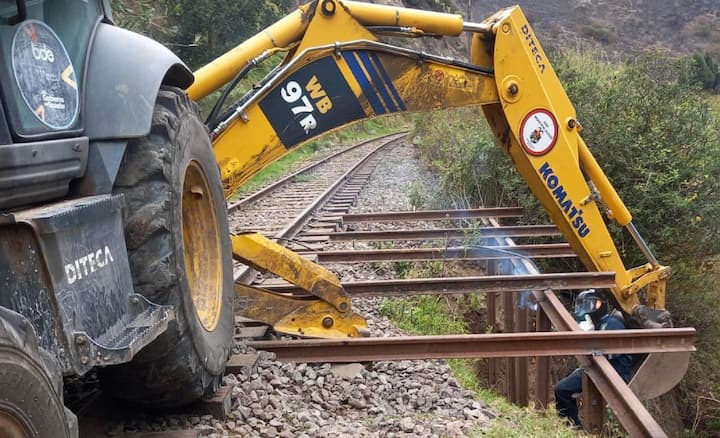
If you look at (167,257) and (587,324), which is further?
(587,324)

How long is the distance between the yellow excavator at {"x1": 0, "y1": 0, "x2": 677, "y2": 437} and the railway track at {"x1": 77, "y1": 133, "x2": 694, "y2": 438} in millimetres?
302

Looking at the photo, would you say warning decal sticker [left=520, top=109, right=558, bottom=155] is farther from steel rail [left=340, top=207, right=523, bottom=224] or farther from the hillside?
the hillside

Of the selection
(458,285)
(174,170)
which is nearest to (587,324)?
(458,285)

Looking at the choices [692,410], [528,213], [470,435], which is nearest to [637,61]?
[528,213]

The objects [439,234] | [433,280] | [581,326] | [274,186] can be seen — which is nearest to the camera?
[433,280]

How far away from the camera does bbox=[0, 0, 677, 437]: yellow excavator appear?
2.37m

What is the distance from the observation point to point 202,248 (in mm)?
4051

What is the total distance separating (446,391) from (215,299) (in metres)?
1.81

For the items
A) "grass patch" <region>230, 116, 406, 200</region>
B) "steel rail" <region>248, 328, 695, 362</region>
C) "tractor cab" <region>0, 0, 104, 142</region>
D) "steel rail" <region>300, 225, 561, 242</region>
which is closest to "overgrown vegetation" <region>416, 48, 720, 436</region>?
"steel rail" <region>300, 225, 561, 242</region>

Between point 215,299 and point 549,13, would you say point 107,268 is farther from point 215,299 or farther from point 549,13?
point 549,13

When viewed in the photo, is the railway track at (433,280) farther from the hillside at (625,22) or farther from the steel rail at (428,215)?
the hillside at (625,22)

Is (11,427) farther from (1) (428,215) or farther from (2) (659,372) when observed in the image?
(1) (428,215)

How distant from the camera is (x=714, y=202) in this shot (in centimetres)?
938

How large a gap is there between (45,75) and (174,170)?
761mm
